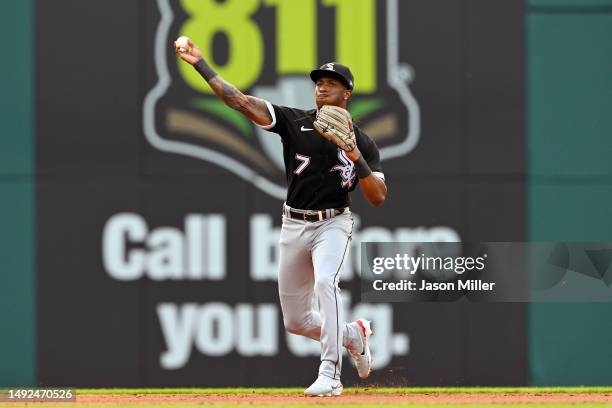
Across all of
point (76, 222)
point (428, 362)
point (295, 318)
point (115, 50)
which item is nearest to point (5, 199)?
point (76, 222)

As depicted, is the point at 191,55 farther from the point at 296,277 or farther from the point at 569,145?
the point at 569,145

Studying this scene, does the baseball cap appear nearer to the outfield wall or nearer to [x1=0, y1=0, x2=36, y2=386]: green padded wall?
the outfield wall

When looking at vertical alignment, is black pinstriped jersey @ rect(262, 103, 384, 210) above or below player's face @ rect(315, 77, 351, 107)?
below

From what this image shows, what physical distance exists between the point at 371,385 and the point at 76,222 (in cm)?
216

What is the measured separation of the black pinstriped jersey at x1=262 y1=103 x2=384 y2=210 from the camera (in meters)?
7.35

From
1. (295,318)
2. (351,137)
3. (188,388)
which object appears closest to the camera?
(351,137)

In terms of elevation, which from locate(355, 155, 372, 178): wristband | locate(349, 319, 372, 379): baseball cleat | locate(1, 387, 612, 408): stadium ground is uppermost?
locate(355, 155, 372, 178): wristband

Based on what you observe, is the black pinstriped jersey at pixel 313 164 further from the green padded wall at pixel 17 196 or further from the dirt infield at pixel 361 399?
the green padded wall at pixel 17 196

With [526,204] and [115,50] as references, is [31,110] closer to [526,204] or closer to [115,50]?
[115,50]

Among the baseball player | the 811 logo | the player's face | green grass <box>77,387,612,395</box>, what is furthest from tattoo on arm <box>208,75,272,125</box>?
green grass <box>77,387,612,395</box>

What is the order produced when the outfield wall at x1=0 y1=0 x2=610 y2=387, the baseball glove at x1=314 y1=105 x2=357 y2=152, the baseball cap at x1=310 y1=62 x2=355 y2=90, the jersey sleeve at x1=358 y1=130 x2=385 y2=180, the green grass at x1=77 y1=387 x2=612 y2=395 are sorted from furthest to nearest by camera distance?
1. the outfield wall at x1=0 y1=0 x2=610 y2=387
2. the green grass at x1=77 y1=387 x2=612 y2=395
3. the jersey sleeve at x1=358 y1=130 x2=385 y2=180
4. the baseball cap at x1=310 y1=62 x2=355 y2=90
5. the baseball glove at x1=314 y1=105 x2=357 y2=152

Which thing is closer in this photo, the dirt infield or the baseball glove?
the baseball glove

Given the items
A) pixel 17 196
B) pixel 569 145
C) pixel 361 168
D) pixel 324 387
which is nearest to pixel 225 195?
pixel 17 196

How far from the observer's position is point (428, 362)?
862 centimetres
